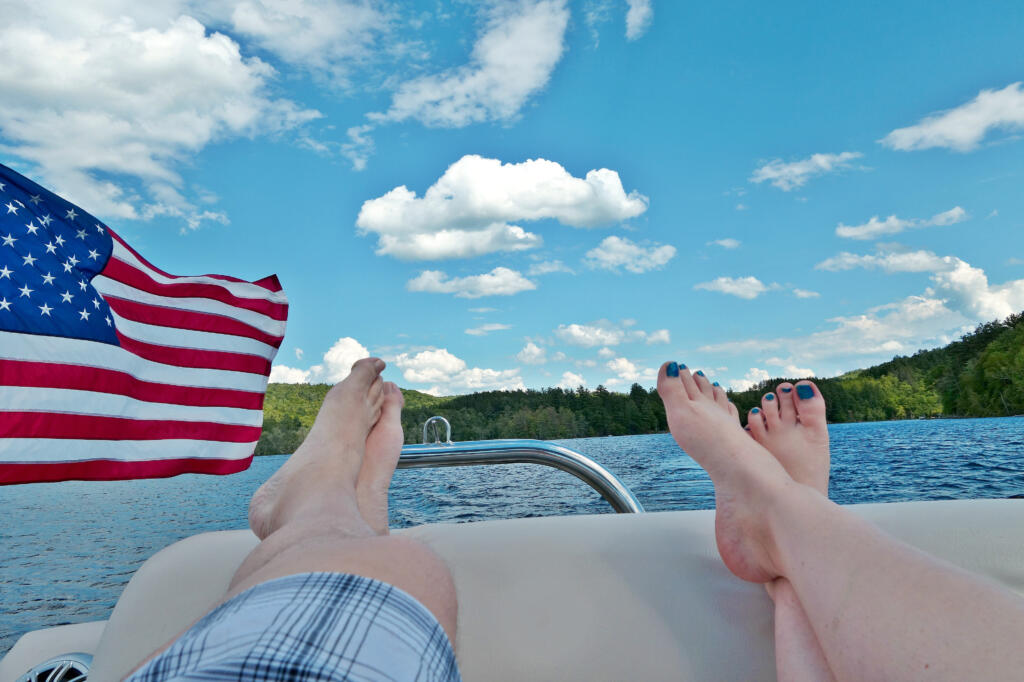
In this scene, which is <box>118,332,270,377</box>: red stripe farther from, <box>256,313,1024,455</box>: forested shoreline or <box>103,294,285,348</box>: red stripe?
<box>256,313,1024,455</box>: forested shoreline

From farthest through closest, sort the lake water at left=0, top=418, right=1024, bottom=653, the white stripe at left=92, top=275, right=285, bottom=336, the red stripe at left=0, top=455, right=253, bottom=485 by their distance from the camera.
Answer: the lake water at left=0, top=418, right=1024, bottom=653 < the white stripe at left=92, top=275, right=285, bottom=336 < the red stripe at left=0, top=455, right=253, bottom=485

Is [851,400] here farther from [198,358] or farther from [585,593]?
[585,593]

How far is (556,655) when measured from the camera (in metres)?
0.75

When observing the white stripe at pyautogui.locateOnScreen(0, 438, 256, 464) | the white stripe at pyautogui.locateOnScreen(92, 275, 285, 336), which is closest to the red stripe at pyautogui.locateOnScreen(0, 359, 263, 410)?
the white stripe at pyautogui.locateOnScreen(0, 438, 256, 464)

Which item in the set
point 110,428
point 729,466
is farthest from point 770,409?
point 110,428

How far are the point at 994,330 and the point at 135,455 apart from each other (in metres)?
28.2

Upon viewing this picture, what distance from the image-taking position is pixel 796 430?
1.39 metres

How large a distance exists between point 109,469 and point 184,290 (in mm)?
739

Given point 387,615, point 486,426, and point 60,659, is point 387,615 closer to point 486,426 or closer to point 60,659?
point 60,659

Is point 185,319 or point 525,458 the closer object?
point 525,458

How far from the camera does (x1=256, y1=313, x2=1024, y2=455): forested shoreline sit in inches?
387

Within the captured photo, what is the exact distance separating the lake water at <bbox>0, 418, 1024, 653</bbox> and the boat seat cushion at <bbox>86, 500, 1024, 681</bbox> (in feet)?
5.82

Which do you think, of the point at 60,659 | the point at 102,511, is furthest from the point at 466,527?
the point at 102,511

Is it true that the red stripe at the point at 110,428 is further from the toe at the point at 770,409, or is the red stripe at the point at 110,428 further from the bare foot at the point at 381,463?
the toe at the point at 770,409
